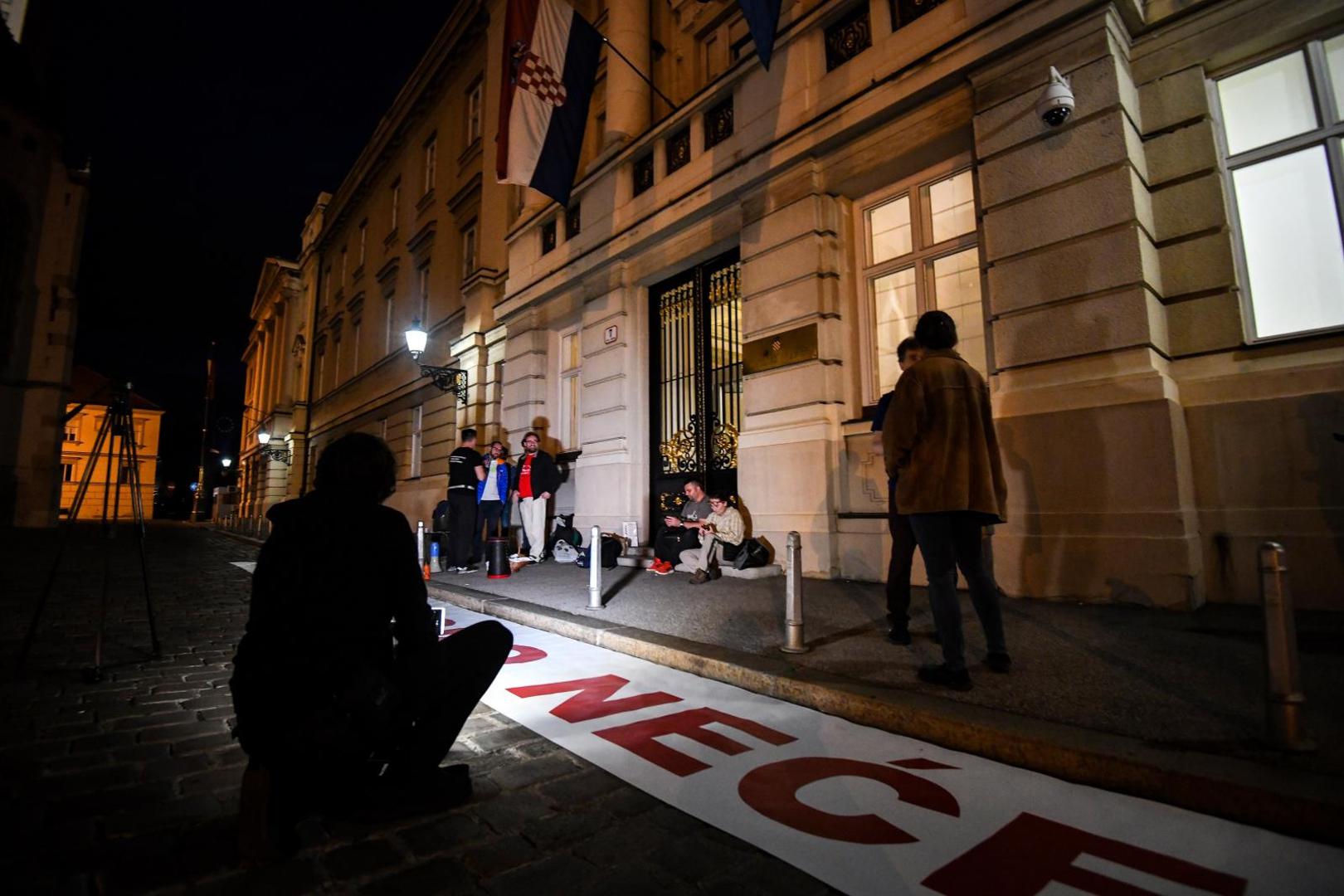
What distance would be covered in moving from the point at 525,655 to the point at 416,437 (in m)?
15.0

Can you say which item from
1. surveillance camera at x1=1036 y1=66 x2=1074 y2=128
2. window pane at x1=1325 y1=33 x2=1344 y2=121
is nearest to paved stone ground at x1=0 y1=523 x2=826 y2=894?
surveillance camera at x1=1036 y1=66 x2=1074 y2=128

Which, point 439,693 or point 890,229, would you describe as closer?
point 439,693

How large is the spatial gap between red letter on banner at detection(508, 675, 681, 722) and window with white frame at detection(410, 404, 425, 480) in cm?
1532

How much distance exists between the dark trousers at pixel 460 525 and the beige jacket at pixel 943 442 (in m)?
7.72

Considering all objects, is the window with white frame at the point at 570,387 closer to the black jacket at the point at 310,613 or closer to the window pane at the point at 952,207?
the window pane at the point at 952,207

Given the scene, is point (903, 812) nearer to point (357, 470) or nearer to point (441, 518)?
point (357, 470)

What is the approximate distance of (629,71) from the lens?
1120 centimetres

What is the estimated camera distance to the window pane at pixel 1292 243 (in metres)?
4.91

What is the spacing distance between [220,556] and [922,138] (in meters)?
16.5

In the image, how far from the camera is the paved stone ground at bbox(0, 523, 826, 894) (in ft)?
5.99

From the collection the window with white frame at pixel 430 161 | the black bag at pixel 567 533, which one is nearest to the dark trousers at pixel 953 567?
the black bag at pixel 567 533

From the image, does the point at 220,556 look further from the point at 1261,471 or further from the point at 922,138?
the point at 1261,471

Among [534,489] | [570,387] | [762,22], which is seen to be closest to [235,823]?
[534,489]

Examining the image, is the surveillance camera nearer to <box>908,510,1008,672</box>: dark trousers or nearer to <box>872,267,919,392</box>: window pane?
<box>872,267,919,392</box>: window pane
